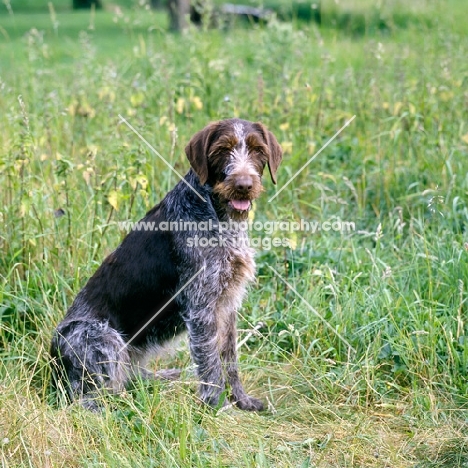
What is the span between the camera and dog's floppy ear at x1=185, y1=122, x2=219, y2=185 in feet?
14.6

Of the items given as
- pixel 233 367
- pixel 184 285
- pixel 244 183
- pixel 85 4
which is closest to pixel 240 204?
pixel 244 183

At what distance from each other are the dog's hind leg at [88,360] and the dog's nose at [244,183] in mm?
1166

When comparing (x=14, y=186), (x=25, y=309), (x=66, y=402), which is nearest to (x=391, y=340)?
(x=66, y=402)

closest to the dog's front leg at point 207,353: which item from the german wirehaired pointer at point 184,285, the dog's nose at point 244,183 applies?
the german wirehaired pointer at point 184,285

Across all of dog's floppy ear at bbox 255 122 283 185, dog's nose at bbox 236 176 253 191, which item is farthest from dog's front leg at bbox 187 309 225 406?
dog's floppy ear at bbox 255 122 283 185

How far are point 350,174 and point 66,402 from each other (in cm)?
344

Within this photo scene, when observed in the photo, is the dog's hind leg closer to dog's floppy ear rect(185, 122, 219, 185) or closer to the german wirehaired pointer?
the german wirehaired pointer

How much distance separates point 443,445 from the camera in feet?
13.1

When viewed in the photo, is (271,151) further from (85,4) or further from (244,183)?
(85,4)

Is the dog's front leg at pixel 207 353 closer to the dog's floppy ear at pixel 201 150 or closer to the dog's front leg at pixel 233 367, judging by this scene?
the dog's front leg at pixel 233 367

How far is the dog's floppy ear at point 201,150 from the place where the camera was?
14.6 ft

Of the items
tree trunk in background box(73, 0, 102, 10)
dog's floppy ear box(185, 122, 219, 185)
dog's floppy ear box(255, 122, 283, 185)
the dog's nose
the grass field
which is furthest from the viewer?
tree trunk in background box(73, 0, 102, 10)

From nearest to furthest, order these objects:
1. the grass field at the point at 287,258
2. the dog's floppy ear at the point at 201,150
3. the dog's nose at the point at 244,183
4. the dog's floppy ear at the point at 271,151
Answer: the grass field at the point at 287,258 → the dog's nose at the point at 244,183 → the dog's floppy ear at the point at 201,150 → the dog's floppy ear at the point at 271,151

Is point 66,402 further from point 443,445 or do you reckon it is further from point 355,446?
point 443,445
